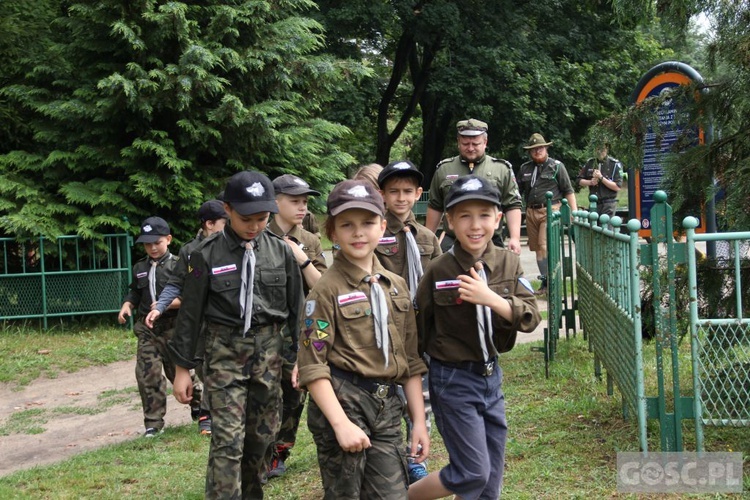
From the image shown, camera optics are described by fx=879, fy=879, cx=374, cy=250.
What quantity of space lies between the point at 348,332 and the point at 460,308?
0.53 meters

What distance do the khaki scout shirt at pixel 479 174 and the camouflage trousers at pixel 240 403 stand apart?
2552 mm

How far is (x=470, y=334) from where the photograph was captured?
13.0ft

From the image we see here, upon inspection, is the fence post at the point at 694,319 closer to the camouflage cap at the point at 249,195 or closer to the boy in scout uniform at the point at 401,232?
the boy in scout uniform at the point at 401,232

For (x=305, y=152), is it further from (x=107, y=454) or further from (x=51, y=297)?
(x=107, y=454)

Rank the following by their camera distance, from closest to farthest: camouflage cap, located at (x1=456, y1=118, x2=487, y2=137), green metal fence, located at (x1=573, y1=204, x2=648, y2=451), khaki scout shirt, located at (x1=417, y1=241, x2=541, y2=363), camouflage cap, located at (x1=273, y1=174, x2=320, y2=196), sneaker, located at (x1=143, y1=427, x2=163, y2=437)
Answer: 1. khaki scout shirt, located at (x1=417, y1=241, x2=541, y2=363)
2. green metal fence, located at (x1=573, y1=204, x2=648, y2=451)
3. camouflage cap, located at (x1=273, y1=174, x2=320, y2=196)
4. camouflage cap, located at (x1=456, y1=118, x2=487, y2=137)
5. sneaker, located at (x1=143, y1=427, x2=163, y2=437)

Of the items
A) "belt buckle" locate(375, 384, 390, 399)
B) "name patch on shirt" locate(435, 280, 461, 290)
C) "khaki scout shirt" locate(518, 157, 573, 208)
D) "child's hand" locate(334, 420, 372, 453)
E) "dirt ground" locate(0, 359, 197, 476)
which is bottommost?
"dirt ground" locate(0, 359, 197, 476)

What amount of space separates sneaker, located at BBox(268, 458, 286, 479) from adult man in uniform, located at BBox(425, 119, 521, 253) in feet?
7.06

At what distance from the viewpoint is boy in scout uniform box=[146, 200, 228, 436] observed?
234 inches

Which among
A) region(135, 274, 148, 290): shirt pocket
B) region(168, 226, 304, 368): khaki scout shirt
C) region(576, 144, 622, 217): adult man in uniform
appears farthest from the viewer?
region(576, 144, 622, 217): adult man in uniform

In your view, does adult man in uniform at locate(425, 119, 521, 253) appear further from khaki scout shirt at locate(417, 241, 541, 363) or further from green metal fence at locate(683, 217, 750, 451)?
khaki scout shirt at locate(417, 241, 541, 363)

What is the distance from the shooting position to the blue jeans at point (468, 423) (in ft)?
12.8

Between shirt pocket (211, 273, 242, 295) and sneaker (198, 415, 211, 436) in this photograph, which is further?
sneaker (198, 415, 211, 436)

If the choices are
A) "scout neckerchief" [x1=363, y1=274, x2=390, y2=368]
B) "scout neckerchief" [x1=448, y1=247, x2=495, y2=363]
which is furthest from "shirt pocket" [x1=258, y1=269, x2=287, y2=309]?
"scout neckerchief" [x1=448, y1=247, x2=495, y2=363]

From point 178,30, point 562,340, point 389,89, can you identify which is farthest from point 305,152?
point 389,89
